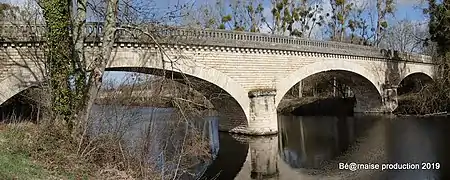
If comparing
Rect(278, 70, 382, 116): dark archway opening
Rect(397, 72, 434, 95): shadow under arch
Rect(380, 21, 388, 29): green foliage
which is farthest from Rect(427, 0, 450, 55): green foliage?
Rect(397, 72, 434, 95): shadow under arch

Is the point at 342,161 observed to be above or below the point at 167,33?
below

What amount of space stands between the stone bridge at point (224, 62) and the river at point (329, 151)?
1388mm

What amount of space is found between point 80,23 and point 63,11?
3.12ft

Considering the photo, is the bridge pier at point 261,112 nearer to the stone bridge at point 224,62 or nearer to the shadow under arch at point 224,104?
the stone bridge at point 224,62

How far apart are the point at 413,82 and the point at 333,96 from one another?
6.98 metres

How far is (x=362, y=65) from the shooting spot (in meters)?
24.2

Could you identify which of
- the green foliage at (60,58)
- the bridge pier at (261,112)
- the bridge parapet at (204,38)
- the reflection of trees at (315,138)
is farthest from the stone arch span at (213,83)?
the green foliage at (60,58)

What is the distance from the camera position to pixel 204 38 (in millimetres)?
14891

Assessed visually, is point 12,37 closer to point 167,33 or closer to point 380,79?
point 167,33

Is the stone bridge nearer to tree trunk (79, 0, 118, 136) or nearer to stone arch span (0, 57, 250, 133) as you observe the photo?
stone arch span (0, 57, 250, 133)

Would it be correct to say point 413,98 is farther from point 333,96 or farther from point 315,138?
point 315,138

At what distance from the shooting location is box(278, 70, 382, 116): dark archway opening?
87.4 ft

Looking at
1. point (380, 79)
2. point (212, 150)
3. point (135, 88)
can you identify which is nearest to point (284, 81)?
point (212, 150)

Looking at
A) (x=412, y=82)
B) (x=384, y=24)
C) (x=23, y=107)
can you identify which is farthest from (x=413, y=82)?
(x=23, y=107)
